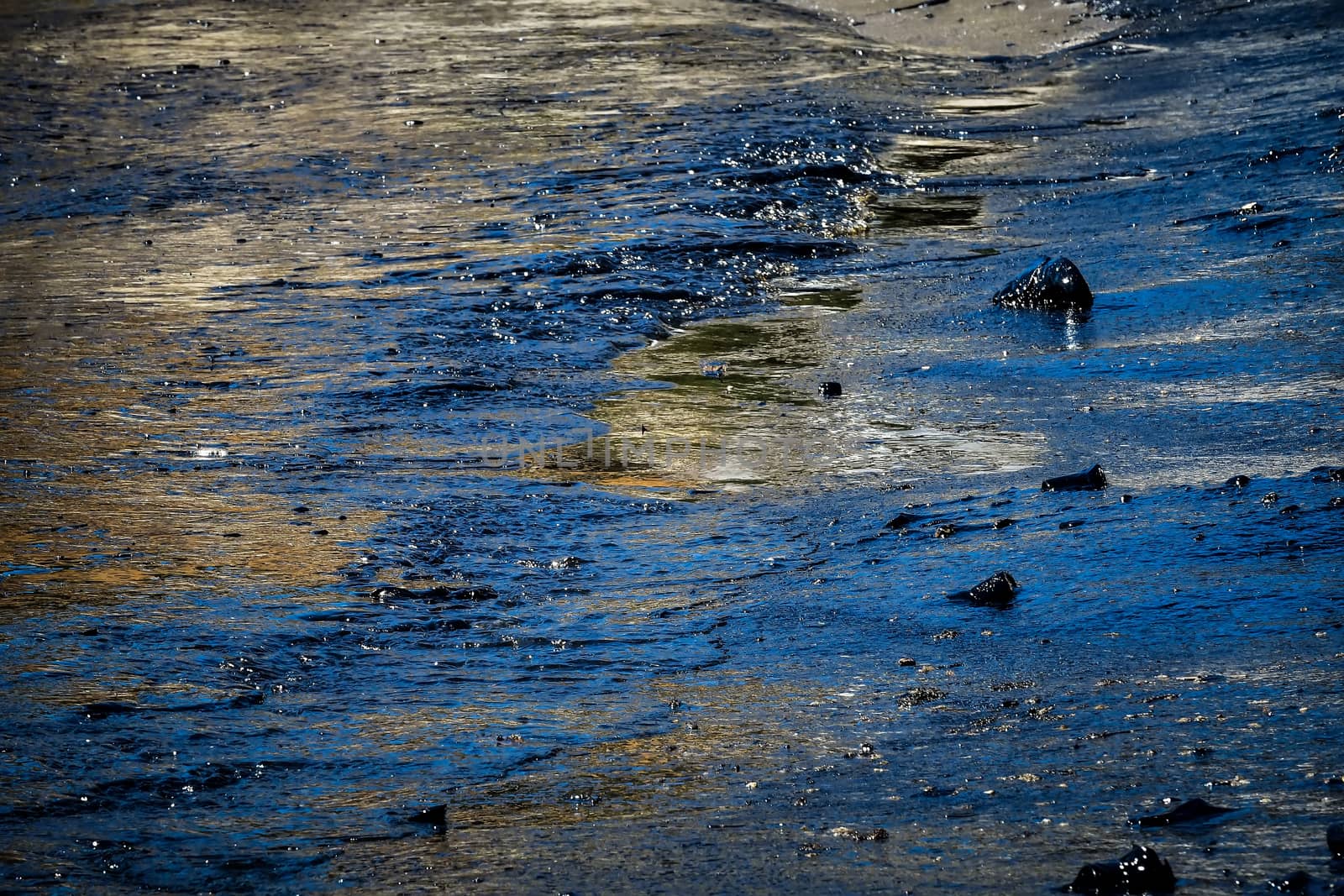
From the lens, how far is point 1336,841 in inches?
96.9

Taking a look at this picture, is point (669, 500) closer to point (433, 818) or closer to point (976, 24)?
point (433, 818)

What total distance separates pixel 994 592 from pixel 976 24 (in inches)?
407

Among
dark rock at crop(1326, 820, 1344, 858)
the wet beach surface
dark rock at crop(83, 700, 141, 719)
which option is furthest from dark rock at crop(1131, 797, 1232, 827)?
dark rock at crop(83, 700, 141, 719)

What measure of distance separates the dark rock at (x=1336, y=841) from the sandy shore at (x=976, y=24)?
1044cm

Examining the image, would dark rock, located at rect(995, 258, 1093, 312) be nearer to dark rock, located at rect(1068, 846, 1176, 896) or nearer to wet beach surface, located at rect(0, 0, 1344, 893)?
wet beach surface, located at rect(0, 0, 1344, 893)

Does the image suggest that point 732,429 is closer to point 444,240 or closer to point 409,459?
point 409,459

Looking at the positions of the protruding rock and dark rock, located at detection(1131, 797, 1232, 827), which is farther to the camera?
the protruding rock

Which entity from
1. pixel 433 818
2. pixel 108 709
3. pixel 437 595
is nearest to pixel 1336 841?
pixel 433 818

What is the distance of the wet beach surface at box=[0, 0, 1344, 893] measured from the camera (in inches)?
110

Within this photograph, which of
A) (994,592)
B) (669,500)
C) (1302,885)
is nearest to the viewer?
(1302,885)

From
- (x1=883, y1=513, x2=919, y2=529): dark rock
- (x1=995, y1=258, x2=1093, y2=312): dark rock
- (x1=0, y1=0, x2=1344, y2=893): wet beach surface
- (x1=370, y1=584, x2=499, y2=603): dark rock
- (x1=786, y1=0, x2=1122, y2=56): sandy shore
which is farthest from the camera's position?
(x1=786, y1=0, x2=1122, y2=56): sandy shore

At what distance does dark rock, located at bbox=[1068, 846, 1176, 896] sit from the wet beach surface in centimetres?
5

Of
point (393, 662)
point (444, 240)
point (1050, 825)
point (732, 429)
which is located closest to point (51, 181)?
point (444, 240)

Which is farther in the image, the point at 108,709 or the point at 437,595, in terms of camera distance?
the point at 437,595
